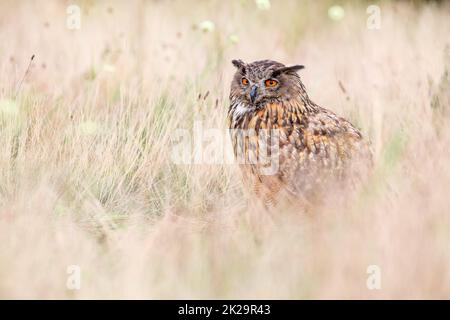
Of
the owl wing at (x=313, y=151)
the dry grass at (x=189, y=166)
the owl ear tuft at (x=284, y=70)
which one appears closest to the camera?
the dry grass at (x=189, y=166)

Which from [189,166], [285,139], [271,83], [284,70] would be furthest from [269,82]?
[189,166]

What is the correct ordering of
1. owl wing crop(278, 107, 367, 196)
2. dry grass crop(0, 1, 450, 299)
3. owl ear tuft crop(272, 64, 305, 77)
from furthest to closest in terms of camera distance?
owl ear tuft crop(272, 64, 305, 77), owl wing crop(278, 107, 367, 196), dry grass crop(0, 1, 450, 299)

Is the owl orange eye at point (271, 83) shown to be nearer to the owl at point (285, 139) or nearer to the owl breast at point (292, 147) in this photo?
the owl at point (285, 139)

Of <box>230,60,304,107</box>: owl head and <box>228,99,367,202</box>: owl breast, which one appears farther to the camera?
<box>230,60,304,107</box>: owl head

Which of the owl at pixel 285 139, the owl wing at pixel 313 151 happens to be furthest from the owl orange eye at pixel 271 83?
the owl wing at pixel 313 151

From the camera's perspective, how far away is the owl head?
4422mm

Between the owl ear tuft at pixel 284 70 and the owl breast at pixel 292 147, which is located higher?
the owl ear tuft at pixel 284 70

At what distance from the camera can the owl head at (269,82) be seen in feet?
14.5

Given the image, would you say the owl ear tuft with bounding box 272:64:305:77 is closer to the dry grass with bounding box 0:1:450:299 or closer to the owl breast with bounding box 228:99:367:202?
the owl breast with bounding box 228:99:367:202

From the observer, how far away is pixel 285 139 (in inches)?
169

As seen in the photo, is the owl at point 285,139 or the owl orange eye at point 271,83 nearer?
the owl at point 285,139

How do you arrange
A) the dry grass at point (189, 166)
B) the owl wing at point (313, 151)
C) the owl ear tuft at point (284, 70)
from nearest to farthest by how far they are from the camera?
the dry grass at point (189, 166), the owl wing at point (313, 151), the owl ear tuft at point (284, 70)

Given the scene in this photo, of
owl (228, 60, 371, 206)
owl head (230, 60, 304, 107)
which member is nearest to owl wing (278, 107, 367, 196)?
owl (228, 60, 371, 206)

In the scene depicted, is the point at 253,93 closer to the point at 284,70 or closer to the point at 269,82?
the point at 269,82
